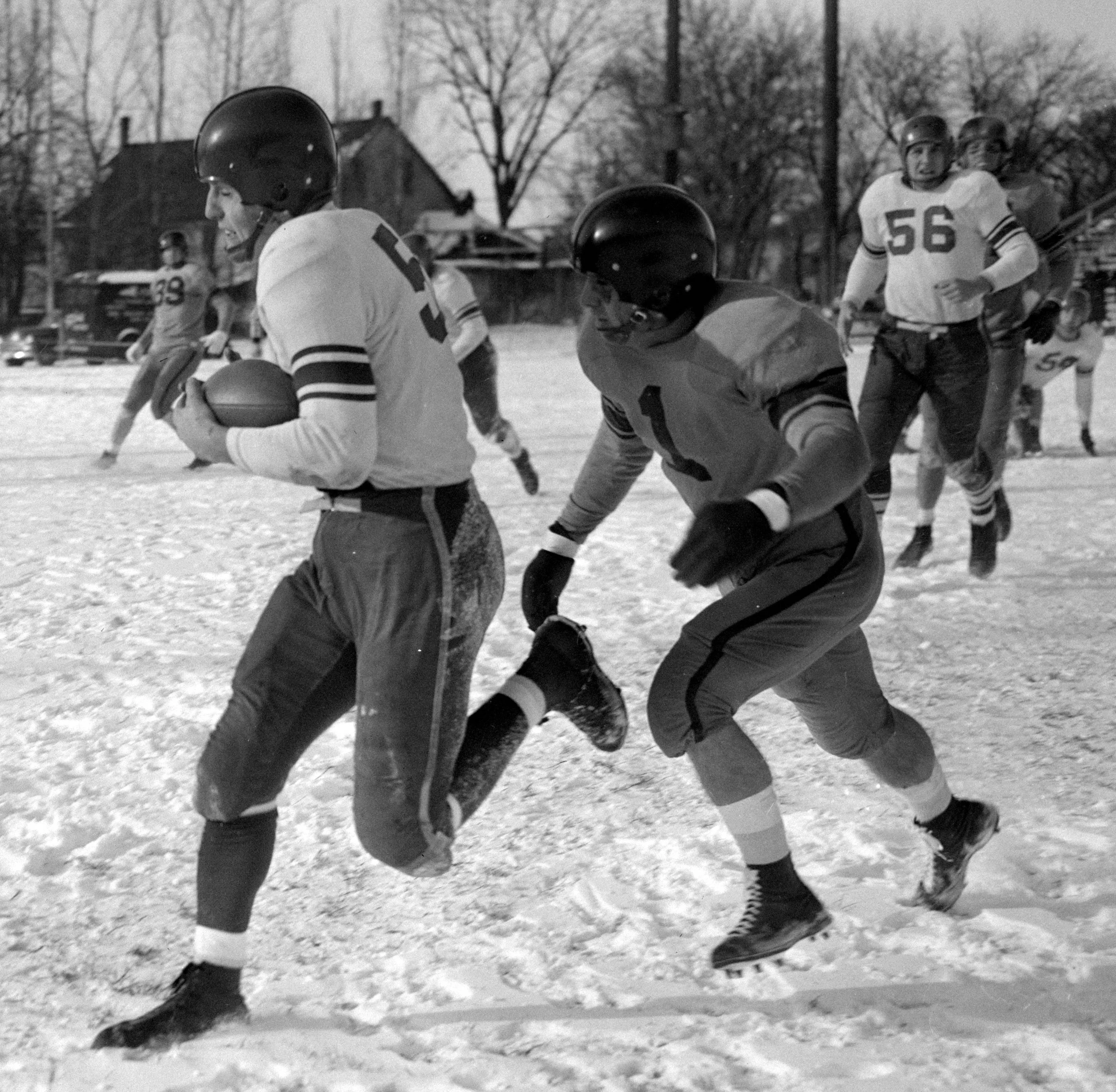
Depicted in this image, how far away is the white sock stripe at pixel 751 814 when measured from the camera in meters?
3.06

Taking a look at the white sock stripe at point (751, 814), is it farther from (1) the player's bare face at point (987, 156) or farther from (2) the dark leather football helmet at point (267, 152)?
(1) the player's bare face at point (987, 156)

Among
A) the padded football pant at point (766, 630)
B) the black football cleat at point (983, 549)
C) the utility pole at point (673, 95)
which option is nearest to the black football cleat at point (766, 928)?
the padded football pant at point (766, 630)

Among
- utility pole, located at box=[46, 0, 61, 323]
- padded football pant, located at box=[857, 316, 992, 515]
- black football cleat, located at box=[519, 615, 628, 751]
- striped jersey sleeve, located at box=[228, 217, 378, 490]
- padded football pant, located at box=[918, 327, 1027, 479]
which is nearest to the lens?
striped jersey sleeve, located at box=[228, 217, 378, 490]

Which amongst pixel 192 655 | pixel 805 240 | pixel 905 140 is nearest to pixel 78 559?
pixel 192 655

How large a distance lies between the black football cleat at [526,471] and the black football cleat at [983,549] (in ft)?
10.6

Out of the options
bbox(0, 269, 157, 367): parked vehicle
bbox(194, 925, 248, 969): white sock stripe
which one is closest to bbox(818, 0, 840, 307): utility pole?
bbox(0, 269, 157, 367): parked vehicle

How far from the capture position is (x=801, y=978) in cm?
304

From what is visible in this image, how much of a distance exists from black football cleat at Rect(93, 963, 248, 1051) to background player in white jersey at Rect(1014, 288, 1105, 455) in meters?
9.32

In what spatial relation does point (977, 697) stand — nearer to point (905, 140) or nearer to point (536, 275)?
point (905, 140)

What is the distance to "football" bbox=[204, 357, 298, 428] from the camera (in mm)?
2809

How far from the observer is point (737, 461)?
3.03m

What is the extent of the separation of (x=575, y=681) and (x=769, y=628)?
0.61m

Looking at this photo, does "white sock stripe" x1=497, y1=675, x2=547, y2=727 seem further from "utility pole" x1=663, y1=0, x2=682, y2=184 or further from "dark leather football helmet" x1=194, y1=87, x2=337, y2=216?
"utility pole" x1=663, y1=0, x2=682, y2=184

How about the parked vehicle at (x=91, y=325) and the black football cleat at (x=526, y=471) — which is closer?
the black football cleat at (x=526, y=471)
